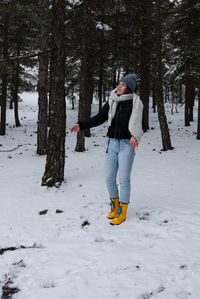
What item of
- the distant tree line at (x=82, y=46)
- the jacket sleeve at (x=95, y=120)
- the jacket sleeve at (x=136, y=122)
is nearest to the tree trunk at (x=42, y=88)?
the distant tree line at (x=82, y=46)

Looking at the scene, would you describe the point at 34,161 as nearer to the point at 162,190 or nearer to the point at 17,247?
the point at 162,190

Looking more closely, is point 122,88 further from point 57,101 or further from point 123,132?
point 57,101

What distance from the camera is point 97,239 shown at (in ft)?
12.3

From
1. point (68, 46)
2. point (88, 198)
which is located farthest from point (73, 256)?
point (68, 46)

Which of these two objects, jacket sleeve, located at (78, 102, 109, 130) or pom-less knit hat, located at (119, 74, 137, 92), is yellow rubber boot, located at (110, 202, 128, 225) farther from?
pom-less knit hat, located at (119, 74, 137, 92)

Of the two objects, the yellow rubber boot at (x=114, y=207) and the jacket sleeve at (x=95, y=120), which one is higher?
the jacket sleeve at (x=95, y=120)

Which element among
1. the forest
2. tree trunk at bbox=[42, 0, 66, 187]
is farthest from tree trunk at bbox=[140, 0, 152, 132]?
tree trunk at bbox=[42, 0, 66, 187]

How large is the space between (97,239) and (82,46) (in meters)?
11.0

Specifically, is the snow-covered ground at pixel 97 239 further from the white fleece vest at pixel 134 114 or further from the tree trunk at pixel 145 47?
the tree trunk at pixel 145 47

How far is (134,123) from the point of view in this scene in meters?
3.96

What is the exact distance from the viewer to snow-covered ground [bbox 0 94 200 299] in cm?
257

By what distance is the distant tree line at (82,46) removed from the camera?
656 centimetres

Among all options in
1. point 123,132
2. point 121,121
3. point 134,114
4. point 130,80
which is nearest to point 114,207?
point 123,132

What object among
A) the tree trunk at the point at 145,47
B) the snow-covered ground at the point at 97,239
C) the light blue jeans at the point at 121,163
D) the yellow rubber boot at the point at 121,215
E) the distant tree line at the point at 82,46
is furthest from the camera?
the tree trunk at the point at 145,47
